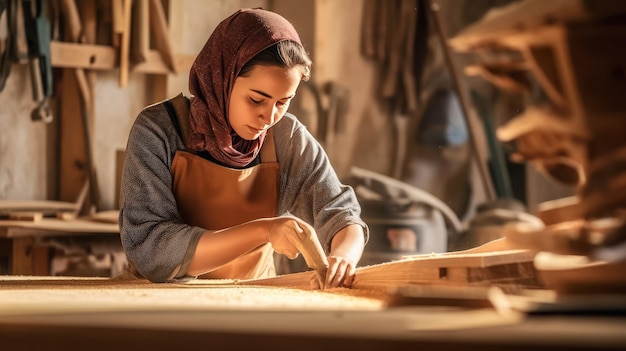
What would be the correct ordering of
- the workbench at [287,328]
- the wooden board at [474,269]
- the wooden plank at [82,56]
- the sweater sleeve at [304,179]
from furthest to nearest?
1. the wooden plank at [82,56]
2. the sweater sleeve at [304,179]
3. the wooden board at [474,269]
4. the workbench at [287,328]

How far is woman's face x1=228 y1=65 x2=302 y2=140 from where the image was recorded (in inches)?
133

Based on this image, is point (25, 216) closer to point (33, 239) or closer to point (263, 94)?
point (33, 239)

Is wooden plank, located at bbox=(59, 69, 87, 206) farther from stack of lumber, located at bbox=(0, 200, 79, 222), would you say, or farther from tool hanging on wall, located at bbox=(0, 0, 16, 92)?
tool hanging on wall, located at bbox=(0, 0, 16, 92)

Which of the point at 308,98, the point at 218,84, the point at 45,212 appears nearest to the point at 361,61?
the point at 308,98

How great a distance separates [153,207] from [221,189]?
1.29 feet

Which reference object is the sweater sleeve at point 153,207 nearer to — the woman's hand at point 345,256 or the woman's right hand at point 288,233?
the woman's right hand at point 288,233

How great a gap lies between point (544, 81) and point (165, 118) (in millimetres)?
1969

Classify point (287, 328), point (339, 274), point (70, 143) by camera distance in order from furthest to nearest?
point (70, 143) → point (339, 274) → point (287, 328)

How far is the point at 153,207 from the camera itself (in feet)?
11.0

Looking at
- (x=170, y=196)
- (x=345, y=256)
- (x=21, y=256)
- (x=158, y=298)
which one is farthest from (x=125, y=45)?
(x=158, y=298)

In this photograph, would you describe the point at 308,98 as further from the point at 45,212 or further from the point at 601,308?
the point at 601,308

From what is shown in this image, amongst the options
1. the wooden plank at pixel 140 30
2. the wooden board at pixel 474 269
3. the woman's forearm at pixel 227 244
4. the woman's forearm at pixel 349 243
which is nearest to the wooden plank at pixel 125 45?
the wooden plank at pixel 140 30

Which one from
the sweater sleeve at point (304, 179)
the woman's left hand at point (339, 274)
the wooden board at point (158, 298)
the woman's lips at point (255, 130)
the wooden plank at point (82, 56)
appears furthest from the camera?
the wooden plank at point (82, 56)

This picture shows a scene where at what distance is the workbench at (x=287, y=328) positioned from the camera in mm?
1430
